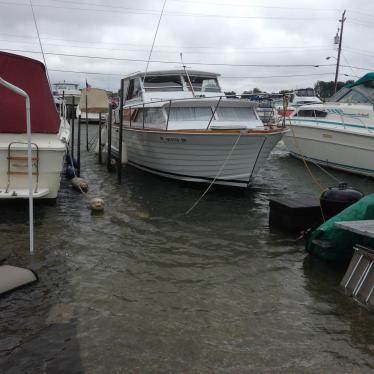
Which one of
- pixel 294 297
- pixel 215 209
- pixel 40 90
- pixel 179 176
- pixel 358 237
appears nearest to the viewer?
pixel 294 297

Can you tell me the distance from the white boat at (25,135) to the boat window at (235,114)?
180 inches

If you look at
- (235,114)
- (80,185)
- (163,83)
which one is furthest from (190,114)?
(80,185)

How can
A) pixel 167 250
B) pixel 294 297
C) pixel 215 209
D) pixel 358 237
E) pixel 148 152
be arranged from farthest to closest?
pixel 148 152, pixel 215 209, pixel 167 250, pixel 358 237, pixel 294 297

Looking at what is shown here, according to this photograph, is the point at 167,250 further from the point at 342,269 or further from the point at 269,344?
the point at 269,344

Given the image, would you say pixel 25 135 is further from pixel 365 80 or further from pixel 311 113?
pixel 311 113

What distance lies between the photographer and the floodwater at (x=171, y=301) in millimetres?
4086

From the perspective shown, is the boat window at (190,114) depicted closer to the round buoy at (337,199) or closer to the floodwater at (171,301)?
the floodwater at (171,301)

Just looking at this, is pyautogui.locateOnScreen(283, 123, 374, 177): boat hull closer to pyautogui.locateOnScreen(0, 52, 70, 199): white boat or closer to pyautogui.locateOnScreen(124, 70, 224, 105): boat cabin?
pyautogui.locateOnScreen(124, 70, 224, 105): boat cabin

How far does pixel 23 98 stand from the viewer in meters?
8.89

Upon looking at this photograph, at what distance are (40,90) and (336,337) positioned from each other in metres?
7.10

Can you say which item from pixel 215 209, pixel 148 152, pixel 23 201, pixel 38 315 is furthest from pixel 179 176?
pixel 38 315

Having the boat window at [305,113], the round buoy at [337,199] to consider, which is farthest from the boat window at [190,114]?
the boat window at [305,113]

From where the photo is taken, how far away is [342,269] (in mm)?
6352

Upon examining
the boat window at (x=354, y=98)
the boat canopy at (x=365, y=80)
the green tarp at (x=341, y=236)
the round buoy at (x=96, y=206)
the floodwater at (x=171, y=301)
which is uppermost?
the boat canopy at (x=365, y=80)
